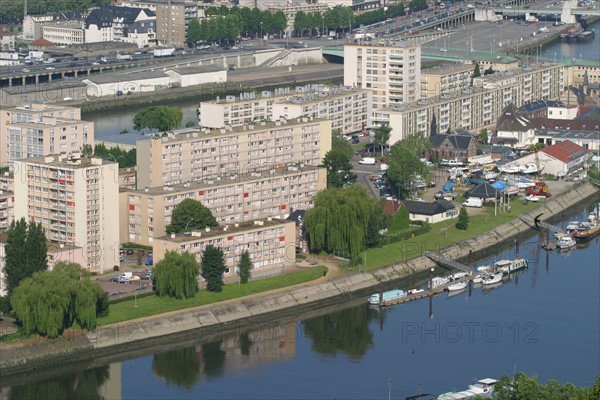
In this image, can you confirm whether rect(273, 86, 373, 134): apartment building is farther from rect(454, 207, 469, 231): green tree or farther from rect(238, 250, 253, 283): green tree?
rect(238, 250, 253, 283): green tree

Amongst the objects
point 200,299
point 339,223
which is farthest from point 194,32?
point 200,299

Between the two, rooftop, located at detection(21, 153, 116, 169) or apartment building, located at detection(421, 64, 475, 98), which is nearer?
rooftop, located at detection(21, 153, 116, 169)

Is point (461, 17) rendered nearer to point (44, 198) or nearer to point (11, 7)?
point (11, 7)

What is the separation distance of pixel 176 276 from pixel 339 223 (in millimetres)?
4793

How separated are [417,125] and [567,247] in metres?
10.3

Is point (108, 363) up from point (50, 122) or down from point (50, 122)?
down

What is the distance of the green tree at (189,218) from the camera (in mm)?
35406

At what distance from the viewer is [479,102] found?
52.4 m

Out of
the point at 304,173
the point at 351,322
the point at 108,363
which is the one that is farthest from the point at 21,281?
the point at 304,173

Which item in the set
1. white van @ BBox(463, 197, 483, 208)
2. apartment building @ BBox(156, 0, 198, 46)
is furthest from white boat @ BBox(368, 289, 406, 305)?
apartment building @ BBox(156, 0, 198, 46)

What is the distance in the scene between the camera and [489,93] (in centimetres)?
5288

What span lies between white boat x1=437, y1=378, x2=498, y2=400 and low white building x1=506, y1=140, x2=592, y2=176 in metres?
17.3

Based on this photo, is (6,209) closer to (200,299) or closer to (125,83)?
(200,299)

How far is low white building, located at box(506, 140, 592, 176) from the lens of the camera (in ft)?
150
